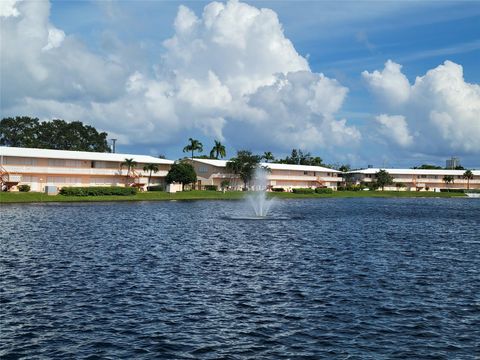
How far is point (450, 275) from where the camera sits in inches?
1176

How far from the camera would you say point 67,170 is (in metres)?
115

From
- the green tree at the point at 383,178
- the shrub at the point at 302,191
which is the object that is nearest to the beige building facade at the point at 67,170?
the shrub at the point at 302,191

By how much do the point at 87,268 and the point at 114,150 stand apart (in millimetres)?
142010

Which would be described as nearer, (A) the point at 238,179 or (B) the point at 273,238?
(B) the point at 273,238

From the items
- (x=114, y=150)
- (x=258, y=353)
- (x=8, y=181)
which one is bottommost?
(x=258, y=353)

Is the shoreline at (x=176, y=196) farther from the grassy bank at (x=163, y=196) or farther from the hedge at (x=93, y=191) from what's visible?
the hedge at (x=93, y=191)

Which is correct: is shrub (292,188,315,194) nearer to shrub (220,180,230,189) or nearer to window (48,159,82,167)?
shrub (220,180,230,189)

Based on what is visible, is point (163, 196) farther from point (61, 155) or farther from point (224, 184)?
point (224, 184)

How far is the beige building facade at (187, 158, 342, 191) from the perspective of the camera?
148750 mm

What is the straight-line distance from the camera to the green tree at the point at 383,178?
188m

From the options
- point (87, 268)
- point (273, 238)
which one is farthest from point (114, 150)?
point (87, 268)

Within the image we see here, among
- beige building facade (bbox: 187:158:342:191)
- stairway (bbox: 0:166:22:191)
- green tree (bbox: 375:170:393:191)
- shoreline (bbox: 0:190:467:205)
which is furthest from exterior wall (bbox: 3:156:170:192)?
green tree (bbox: 375:170:393:191)

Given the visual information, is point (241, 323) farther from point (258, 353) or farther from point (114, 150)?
point (114, 150)

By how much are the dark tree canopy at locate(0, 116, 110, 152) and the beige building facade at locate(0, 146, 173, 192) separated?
3776 centimetres
